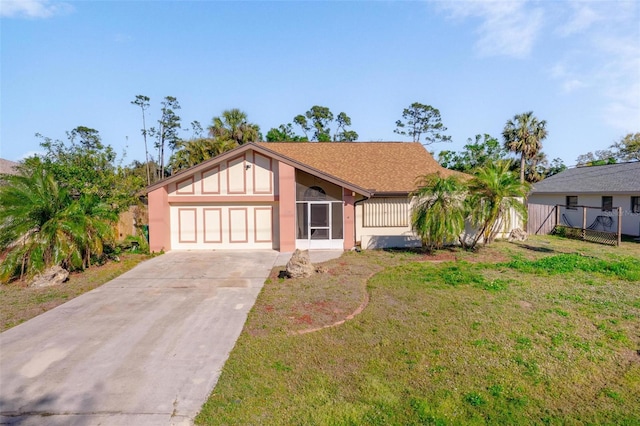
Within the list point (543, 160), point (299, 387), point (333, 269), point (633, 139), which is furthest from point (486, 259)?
point (633, 139)

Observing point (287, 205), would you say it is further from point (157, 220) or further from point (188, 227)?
point (157, 220)

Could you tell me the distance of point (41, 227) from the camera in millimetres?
11031

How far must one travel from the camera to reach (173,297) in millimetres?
9383

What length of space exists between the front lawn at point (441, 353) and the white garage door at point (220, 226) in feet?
20.3

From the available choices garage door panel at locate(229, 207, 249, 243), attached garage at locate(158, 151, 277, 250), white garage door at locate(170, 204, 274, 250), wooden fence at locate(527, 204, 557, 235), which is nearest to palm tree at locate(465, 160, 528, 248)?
wooden fence at locate(527, 204, 557, 235)

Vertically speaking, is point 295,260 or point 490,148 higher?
point 490,148

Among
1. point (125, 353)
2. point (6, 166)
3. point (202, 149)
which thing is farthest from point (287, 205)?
point (6, 166)

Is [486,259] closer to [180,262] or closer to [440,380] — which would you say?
[440,380]

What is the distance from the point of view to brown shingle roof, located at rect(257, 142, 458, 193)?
711 inches

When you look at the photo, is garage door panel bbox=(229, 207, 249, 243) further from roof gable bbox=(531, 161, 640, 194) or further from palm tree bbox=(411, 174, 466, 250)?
roof gable bbox=(531, 161, 640, 194)

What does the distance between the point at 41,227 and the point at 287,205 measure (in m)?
8.51

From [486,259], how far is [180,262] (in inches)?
460

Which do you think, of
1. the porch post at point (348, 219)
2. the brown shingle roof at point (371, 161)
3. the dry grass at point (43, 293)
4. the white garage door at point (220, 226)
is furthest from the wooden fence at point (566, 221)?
the dry grass at point (43, 293)

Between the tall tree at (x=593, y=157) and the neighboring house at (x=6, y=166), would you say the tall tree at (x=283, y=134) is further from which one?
the tall tree at (x=593, y=157)
